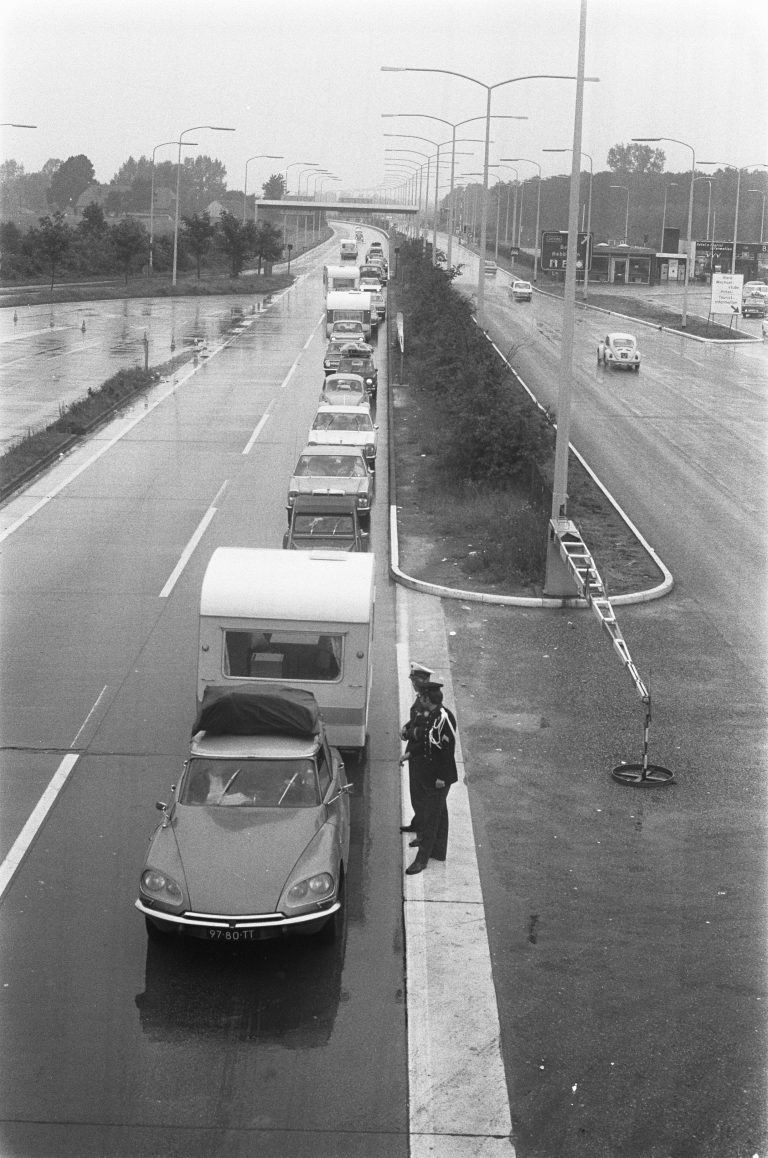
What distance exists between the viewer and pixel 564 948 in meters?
10.2

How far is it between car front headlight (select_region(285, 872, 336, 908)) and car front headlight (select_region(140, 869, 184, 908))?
0.78 m

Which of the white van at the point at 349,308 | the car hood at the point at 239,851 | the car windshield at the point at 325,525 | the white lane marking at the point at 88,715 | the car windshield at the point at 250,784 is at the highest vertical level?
the white van at the point at 349,308

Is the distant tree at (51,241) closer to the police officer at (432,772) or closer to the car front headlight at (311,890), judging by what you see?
the police officer at (432,772)

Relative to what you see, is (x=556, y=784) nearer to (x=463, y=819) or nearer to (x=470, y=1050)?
(x=463, y=819)

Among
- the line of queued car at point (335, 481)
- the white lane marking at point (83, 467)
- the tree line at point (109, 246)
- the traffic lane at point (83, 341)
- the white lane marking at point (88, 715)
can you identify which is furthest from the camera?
the tree line at point (109, 246)

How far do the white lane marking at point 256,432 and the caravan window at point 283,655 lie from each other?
62.9 ft

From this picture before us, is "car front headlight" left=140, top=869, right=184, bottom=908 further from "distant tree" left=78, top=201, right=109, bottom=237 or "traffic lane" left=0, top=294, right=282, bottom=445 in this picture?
"distant tree" left=78, top=201, right=109, bottom=237

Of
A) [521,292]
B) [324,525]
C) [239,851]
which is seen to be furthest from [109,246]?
[239,851]

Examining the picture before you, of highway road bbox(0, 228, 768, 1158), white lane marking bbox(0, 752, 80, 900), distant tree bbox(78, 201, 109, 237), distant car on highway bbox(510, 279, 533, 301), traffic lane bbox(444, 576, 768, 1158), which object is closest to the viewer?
highway road bbox(0, 228, 768, 1158)

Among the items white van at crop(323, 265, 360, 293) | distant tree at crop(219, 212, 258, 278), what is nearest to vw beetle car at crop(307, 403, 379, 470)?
white van at crop(323, 265, 360, 293)

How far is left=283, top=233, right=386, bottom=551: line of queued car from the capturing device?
2170cm

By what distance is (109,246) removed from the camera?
101375mm

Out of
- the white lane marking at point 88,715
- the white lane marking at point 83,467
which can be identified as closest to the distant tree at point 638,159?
the white lane marking at point 83,467

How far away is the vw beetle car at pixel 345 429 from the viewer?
29172 mm
